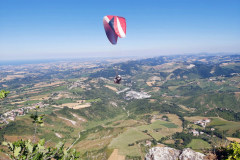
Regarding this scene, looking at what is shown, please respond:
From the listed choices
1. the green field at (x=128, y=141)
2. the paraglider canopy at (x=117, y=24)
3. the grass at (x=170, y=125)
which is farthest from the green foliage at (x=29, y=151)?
the grass at (x=170, y=125)

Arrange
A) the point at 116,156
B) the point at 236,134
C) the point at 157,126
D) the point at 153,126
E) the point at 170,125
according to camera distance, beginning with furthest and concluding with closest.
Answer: the point at 170,125
the point at 153,126
the point at 157,126
the point at 236,134
the point at 116,156

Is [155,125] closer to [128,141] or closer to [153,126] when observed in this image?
[153,126]

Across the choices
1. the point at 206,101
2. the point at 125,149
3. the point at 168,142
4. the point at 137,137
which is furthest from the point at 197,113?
the point at 125,149

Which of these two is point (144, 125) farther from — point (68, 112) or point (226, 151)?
point (226, 151)

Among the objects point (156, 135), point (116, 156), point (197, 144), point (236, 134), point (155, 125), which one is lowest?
point (155, 125)

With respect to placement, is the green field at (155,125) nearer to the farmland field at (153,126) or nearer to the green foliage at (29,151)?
the farmland field at (153,126)

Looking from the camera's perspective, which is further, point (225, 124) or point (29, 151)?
point (225, 124)

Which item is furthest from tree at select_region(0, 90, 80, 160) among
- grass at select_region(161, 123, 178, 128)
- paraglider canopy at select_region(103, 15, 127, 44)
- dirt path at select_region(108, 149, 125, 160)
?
grass at select_region(161, 123, 178, 128)

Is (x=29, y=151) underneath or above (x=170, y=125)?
above

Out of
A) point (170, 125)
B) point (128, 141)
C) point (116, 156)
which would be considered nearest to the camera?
point (116, 156)

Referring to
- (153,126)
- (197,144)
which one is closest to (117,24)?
(197,144)
